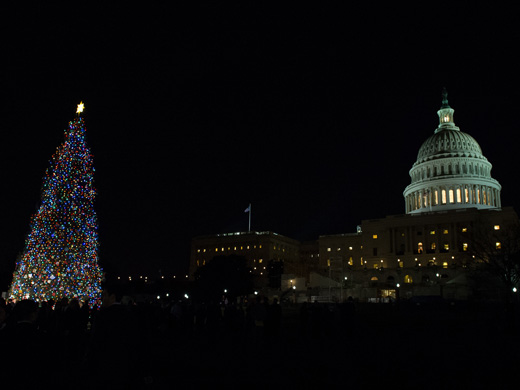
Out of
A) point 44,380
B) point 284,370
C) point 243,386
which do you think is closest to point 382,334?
point 284,370

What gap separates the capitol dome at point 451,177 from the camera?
110688mm

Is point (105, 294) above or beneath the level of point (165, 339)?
above

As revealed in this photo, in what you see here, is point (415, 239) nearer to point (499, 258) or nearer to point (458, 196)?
point (458, 196)

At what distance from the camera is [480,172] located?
11519cm

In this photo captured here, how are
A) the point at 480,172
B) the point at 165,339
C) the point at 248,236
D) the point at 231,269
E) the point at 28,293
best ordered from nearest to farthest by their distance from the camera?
the point at 165,339
the point at 28,293
the point at 231,269
the point at 480,172
the point at 248,236

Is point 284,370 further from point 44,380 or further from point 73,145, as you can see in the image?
point 73,145

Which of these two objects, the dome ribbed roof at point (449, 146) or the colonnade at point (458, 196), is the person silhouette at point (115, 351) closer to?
the colonnade at point (458, 196)

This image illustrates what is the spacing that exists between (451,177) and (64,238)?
96953 mm

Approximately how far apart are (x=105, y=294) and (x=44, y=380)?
2.02m

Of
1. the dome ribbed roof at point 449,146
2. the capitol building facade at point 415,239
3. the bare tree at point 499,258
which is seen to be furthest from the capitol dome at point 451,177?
the bare tree at point 499,258

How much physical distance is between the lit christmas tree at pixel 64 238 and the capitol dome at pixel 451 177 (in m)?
91.0

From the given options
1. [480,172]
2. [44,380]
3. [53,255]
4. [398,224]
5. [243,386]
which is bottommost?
[243,386]

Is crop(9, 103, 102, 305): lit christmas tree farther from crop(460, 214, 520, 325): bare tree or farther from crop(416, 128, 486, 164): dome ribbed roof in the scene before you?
crop(416, 128, 486, 164): dome ribbed roof

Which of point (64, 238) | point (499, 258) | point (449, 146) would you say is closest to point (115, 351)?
point (64, 238)
